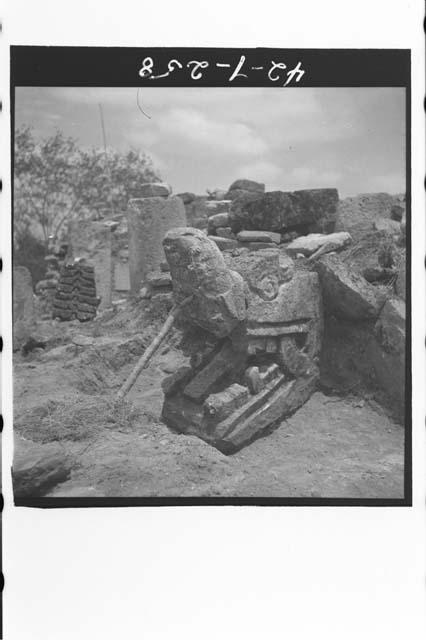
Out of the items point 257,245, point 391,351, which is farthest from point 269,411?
point 257,245

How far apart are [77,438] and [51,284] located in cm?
395

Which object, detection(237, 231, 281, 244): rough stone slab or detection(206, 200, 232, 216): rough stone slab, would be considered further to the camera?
detection(206, 200, 232, 216): rough stone slab

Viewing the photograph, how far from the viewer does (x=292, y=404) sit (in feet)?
16.3

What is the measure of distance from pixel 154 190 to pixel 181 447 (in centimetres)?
326

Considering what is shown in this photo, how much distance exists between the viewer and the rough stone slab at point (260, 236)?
6.04 m

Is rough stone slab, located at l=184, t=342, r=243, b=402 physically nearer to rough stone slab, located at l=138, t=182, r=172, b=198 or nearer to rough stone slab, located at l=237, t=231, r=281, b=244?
A: rough stone slab, located at l=237, t=231, r=281, b=244

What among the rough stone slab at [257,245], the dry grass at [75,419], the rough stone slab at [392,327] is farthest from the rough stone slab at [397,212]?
the dry grass at [75,419]

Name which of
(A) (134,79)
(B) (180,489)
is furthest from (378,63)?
(B) (180,489)

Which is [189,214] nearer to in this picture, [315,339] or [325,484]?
[315,339]

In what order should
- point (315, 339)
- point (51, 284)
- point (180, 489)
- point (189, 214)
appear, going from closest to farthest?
point (180, 489) → point (315, 339) → point (189, 214) → point (51, 284)

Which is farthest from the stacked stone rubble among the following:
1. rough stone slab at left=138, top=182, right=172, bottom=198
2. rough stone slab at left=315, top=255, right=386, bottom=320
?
rough stone slab at left=315, top=255, right=386, bottom=320

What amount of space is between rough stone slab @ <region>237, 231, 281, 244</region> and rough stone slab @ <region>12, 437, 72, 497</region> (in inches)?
118

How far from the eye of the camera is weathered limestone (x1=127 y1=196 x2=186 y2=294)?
277 inches

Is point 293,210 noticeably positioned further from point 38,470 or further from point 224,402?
point 38,470
